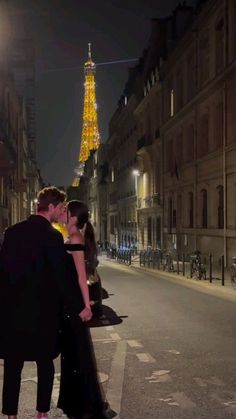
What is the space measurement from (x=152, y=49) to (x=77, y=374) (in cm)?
4596

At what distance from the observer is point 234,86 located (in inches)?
1081

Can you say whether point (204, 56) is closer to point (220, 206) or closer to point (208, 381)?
point (220, 206)

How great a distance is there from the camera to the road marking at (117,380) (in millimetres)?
5643

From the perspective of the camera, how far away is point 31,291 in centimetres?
419

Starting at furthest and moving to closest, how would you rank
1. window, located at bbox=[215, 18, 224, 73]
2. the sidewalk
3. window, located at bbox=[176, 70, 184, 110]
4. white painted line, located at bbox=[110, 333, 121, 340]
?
window, located at bbox=[176, 70, 184, 110] < window, located at bbox=[215, 18, 224, 73] < the sidewalk < white painted line, located at bbox=[110, 333, 121, 340]

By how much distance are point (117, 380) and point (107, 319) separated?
197 inches

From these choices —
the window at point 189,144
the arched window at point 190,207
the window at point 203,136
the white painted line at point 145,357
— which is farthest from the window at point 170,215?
the white painted line at point 145,357

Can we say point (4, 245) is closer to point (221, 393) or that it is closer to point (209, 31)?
point (221, 393)

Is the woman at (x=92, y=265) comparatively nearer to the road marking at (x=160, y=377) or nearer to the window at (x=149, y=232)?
the road marking at (x=160, y=377)

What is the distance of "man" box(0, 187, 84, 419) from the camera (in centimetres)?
418

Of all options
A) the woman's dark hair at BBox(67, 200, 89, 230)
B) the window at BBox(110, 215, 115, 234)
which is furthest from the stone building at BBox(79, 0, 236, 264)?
the woman's dark hair at BBox(67, 200, 89, 230)

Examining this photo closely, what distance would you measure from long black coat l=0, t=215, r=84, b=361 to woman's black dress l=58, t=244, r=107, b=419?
213 mm

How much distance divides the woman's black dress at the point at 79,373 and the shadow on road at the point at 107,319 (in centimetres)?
537

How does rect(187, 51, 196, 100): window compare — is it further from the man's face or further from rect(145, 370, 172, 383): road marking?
the man's face
